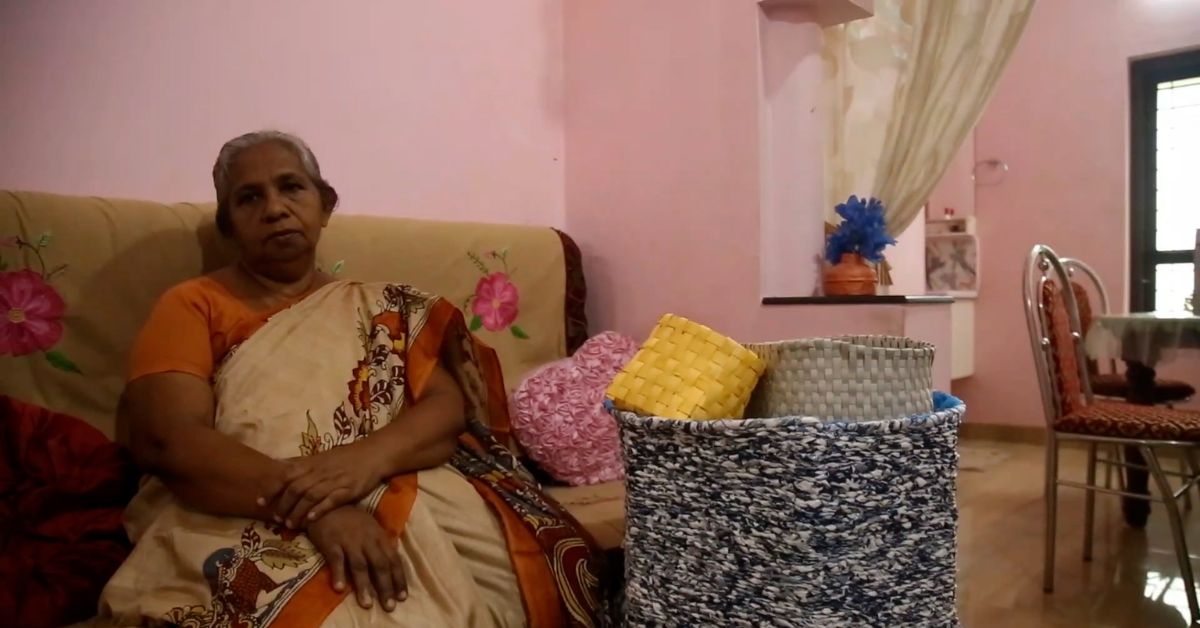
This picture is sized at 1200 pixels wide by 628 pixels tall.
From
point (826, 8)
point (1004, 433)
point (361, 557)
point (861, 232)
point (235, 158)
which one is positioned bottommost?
point (1004, 433)

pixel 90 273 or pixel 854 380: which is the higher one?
pixel 90 273

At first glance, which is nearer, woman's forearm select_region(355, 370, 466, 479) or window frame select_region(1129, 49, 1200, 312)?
woman's forearm select_region(355, 370, 466, 479)

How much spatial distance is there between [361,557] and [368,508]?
12cm

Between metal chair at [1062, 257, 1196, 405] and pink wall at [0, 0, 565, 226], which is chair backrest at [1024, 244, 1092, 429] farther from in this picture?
pink wall at [0, 0, 565, 226]

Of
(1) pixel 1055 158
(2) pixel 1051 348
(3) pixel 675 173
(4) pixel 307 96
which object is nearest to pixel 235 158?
(4) pixel 307 96

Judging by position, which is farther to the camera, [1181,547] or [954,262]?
[954,262]

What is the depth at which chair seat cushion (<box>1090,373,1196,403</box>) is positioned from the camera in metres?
3.11

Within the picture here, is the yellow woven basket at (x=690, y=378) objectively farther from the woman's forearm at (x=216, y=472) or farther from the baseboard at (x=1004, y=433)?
the baseboard at (x=1004, y=433)

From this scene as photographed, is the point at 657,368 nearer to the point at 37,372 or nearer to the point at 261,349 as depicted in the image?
the point at 261,349

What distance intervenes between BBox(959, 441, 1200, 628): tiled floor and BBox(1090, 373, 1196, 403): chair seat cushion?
0.39 metres

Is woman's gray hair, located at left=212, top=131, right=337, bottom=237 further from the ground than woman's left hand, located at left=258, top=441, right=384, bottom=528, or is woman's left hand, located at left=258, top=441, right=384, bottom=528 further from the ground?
woman's gray hair, located at left=212, top=131, right=337, bottom=237

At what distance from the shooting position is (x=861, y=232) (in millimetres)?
2057

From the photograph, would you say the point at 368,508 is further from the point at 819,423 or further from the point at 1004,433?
the point at 1004,433

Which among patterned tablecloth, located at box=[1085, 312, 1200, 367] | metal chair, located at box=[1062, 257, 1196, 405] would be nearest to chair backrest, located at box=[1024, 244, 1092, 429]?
patterned tablecloth, located at box=[1085, 312, 1200, 367]
